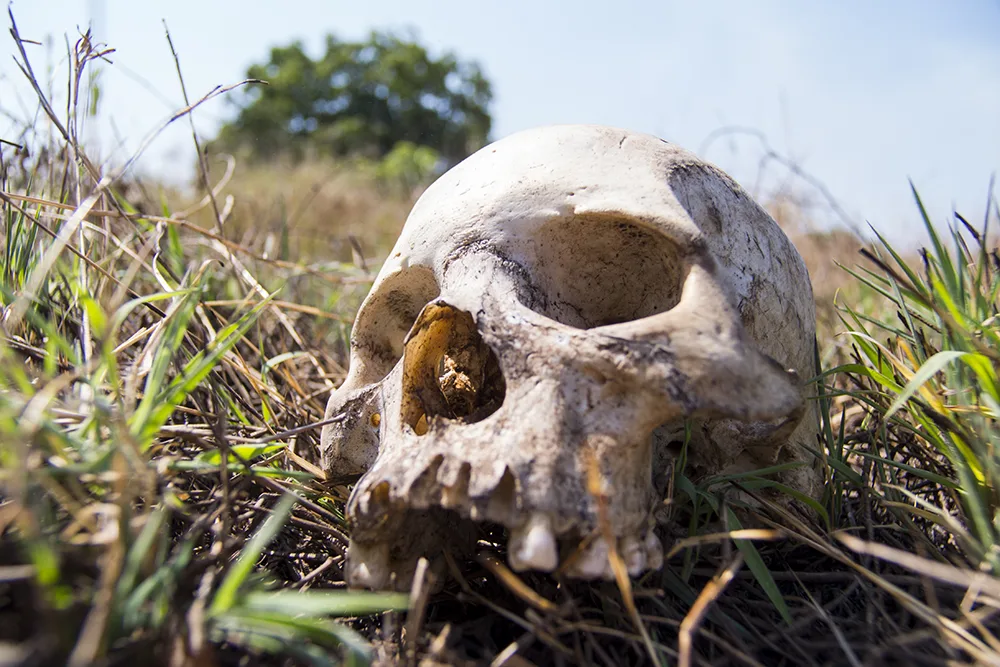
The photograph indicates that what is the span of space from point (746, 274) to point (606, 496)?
0.58 m

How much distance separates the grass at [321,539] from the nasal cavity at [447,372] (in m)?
0.21

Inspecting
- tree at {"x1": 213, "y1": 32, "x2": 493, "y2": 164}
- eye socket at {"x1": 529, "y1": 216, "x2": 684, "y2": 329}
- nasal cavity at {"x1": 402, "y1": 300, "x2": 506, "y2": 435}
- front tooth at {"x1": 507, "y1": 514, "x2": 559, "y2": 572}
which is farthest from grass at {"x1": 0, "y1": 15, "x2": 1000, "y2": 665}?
tree at {"x1": 213, "y1": 32, "x2": 493, "y2": 164}

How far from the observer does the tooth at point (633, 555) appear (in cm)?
102

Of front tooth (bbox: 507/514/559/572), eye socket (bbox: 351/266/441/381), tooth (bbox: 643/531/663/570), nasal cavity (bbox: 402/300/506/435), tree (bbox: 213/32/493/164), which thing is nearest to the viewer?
front tooth (bbox: 507/514/559/572)

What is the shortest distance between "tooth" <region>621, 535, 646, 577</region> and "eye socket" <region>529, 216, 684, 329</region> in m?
0.49

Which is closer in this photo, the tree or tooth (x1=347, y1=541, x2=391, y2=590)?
tooth (x1=347, y1=541, x2=391, y2=590)

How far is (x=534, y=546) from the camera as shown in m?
0.96

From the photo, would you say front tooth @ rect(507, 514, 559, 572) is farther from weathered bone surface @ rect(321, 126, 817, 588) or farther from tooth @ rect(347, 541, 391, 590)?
tooth @ rect(347, 541, 391, 590)

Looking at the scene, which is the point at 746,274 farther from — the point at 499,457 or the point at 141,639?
the point at 141,639

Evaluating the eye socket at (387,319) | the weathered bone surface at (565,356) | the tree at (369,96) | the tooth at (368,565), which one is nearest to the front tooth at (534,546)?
the weathered bone surface at (565,356)

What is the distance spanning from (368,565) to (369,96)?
65.9 feet

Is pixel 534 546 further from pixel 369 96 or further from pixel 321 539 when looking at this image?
pixel 369 96

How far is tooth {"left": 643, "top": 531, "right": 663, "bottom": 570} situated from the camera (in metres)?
1.06

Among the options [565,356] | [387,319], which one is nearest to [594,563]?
[565,356]
